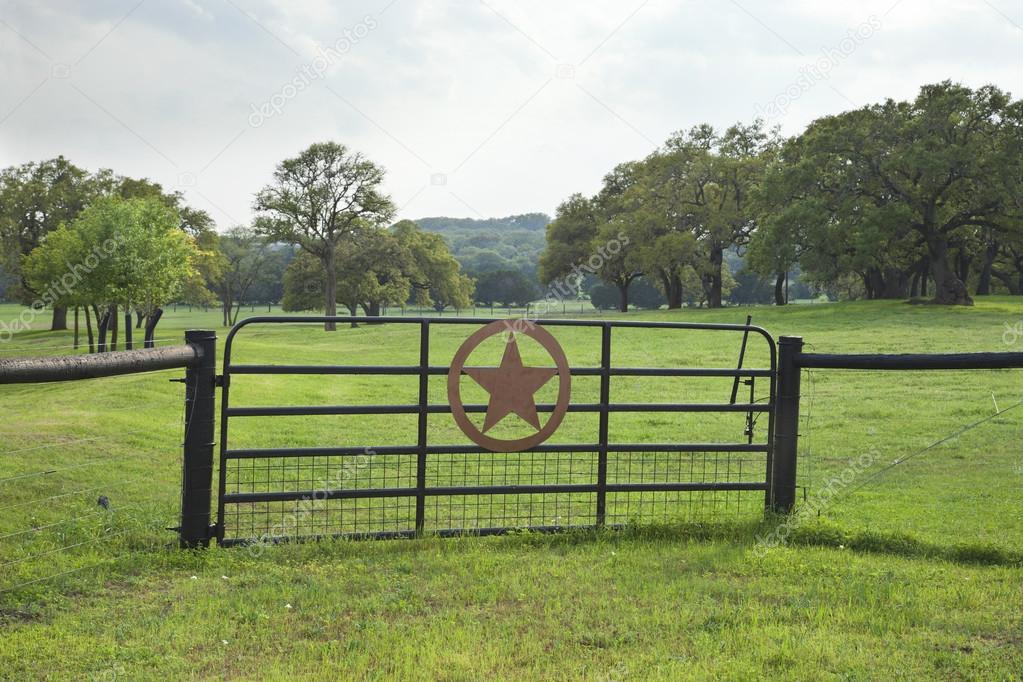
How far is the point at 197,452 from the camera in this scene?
231 inches

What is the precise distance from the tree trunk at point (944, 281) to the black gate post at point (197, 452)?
45.3m

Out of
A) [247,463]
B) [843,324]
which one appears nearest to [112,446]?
[247,463]

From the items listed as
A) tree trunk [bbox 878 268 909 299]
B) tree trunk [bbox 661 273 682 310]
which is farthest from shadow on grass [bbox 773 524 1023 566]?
tree trunk [bbox 661 273 682 310]

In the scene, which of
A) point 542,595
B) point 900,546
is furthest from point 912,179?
point 542,595

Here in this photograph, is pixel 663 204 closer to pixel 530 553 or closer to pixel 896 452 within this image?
pixel 896 452

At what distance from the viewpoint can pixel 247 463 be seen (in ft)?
35.1

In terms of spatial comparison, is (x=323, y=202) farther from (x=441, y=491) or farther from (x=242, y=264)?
(x=441, y=491)

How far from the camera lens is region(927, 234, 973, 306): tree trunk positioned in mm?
44531

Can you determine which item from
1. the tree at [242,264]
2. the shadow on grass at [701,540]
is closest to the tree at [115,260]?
the shadow on grass at [701,540]

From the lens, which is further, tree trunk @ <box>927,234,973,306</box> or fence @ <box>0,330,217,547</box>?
tree trunk @ <box>927,234,973,306</box>

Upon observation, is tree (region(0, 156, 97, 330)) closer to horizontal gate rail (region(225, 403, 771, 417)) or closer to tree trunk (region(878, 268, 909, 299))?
tree trunk (region(878, 268, 909, 299))

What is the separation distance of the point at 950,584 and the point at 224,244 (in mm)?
104064

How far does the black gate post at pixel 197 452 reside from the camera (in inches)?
231
